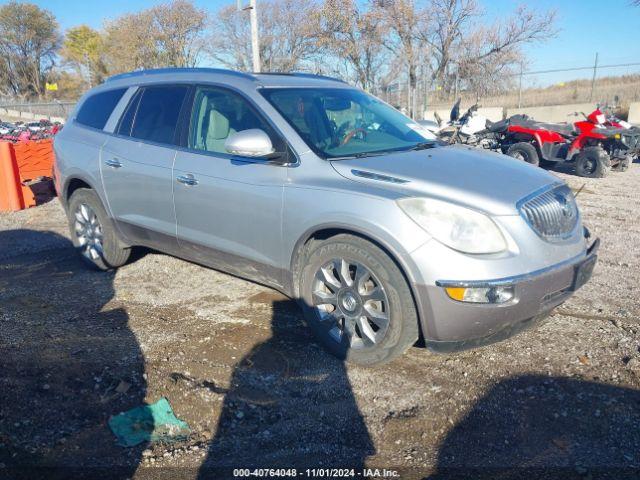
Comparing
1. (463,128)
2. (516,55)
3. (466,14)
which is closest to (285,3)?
(466,14)

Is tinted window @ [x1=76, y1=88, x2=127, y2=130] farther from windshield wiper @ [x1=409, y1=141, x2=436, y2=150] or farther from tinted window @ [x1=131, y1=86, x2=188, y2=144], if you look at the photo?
windshield wiper @ [x1=409, y1=141, x2=436, y2=150]

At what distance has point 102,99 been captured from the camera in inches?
210

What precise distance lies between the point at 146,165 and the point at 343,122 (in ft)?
5.52

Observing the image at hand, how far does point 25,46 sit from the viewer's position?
5272cm

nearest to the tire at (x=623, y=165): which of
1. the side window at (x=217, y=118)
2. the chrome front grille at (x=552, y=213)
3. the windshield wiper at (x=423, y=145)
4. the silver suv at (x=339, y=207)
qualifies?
the silver suv at (x=339, y=207)

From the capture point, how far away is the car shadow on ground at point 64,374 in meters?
2.69

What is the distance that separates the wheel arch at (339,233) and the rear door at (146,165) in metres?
1.30

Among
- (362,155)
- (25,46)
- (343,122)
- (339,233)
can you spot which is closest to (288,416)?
(339,233)

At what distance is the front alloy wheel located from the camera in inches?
132

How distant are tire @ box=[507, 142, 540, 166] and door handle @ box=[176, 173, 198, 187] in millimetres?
9158

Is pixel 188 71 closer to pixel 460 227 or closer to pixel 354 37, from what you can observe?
pixel 460 227

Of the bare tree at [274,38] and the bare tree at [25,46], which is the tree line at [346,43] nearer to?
the bare tree at [274,38]

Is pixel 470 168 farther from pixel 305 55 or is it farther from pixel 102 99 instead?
pixel 305 55

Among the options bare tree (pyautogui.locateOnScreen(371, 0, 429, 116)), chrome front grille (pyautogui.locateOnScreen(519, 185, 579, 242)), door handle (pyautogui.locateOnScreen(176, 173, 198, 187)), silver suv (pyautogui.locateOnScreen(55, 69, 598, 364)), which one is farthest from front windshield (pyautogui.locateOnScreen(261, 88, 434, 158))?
bare tree (pyautogui.locateOnScreen(371, 0, 429, 116))
